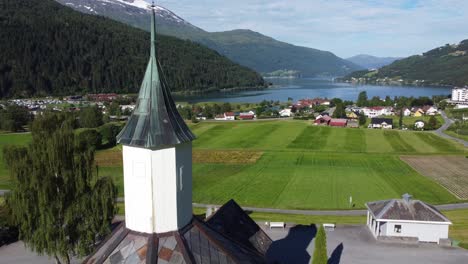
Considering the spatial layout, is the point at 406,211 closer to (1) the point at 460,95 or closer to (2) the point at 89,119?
(2) the point at 89,119

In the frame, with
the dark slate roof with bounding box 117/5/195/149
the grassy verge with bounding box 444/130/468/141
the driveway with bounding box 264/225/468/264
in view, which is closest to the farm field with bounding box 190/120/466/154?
the grassy verge with bounding box 444/130/468/141

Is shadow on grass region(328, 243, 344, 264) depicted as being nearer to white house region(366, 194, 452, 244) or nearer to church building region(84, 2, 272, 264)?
white house region(366, 194, 452, 244)

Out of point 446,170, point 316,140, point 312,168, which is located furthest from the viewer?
point 316,140

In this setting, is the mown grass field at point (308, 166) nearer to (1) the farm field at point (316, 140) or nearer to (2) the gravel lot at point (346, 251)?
(1) the farm field at point (316, 140)

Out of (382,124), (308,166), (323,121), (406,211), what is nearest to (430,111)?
(382,124)

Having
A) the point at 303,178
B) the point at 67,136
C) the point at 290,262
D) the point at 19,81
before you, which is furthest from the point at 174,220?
the point at 19,81

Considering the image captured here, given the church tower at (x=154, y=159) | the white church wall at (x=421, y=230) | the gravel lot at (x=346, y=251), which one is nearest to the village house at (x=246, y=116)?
the gravel lot at (x=346, y=251)
